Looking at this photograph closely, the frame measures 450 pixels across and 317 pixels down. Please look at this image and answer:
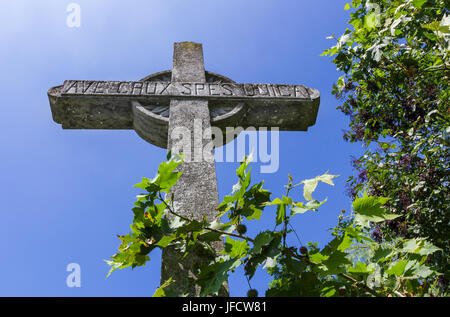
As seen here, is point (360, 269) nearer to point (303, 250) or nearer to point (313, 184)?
point (303, 250)

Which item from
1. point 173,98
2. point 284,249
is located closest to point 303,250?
point 284,249

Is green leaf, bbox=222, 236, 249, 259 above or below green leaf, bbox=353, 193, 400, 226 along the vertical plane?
below

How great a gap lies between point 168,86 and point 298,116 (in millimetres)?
1270

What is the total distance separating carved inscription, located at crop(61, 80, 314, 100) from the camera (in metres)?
3.89

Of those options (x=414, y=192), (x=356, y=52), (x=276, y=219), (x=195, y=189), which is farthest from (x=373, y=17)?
(x=414, y=192)

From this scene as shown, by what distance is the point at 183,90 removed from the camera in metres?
3.92

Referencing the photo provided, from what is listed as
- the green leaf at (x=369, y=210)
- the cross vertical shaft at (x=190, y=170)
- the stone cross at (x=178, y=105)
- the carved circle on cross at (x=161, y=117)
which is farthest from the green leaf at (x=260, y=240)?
the carved circle on cross at (x=161, y=117)

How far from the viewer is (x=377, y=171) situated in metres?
5.36

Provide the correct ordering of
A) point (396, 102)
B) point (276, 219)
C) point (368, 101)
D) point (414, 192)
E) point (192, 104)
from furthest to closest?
point (368, 101) < point (396, 102) < point (414, 192) < point (192, 104) < point (276, 219)

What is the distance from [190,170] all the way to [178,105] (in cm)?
83

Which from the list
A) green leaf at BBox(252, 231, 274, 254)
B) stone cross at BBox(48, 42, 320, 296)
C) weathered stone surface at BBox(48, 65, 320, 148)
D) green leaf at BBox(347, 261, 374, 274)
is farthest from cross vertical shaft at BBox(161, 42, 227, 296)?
green leaf at BBox(347, 261, 374, 274)

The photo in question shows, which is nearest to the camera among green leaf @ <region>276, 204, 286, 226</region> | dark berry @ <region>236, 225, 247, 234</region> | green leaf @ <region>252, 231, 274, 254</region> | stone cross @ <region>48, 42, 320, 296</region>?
green leaf @ <region>252, 231, 274, 254</region>

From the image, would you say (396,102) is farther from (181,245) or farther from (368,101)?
(181,245)

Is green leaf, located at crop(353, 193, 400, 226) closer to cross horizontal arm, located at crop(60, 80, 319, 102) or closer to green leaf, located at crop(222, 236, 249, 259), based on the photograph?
green leaf, located at crop(222, 236, 249, 259)
